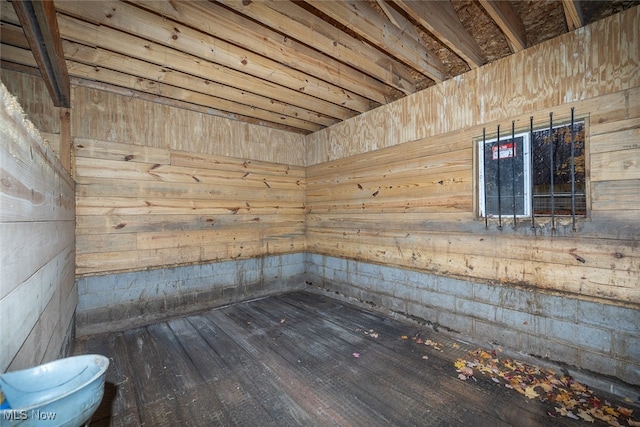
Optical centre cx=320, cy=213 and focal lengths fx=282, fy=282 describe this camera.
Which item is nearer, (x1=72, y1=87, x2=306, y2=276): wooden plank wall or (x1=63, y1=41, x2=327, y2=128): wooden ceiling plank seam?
(x1=63, y1=41, x2=327, y2=128): wooden ceiling plank seam

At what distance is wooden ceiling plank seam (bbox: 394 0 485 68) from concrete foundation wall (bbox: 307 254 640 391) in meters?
2.27

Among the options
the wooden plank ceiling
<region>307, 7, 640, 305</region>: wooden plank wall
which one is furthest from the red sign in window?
the wooden plank ceiling

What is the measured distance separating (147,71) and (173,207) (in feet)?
5.44

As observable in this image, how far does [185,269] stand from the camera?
3.88 m

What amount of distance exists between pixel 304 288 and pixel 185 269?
82.3 inches

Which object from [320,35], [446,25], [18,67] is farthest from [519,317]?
[18,67]

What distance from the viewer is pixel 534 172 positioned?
2564 millimetres

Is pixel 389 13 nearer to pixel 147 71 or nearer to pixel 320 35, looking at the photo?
pixel 320 35

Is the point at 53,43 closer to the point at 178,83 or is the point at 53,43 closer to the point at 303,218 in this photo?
the point at 178,83

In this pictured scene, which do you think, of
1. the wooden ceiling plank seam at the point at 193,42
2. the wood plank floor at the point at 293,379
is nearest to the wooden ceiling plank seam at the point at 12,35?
the wooden ceiling plank seam at the point at 193,42

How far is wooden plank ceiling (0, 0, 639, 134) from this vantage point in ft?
7.21

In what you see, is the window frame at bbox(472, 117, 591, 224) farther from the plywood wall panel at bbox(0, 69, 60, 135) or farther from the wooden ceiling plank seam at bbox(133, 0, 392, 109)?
the plywood wall panel at bbox(0, 69, 60, 135)

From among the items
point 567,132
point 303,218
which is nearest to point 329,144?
point 303,218

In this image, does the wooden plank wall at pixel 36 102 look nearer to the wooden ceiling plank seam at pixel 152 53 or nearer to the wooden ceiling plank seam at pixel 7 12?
the wooden ceiling plank seam at pixel 152 53
